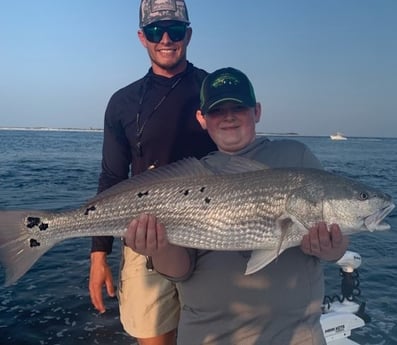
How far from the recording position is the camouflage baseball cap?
458cm

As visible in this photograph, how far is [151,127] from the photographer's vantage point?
187 inches

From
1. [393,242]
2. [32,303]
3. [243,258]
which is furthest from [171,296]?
[393,242]

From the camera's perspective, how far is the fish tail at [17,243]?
3633 millimetres

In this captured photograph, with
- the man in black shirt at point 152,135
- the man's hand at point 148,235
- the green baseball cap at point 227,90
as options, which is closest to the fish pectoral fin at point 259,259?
the man's hand at point 148,235

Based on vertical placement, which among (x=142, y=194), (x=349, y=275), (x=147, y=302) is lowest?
(x=349, y=275)

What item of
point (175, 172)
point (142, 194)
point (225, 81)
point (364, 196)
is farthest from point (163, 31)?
point (364, 196)

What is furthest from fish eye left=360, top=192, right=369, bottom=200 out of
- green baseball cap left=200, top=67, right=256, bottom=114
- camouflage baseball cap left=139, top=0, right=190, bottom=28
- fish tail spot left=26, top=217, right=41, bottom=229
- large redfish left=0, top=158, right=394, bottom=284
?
fish tail spot left=26, top=217, right=41, bottom=229

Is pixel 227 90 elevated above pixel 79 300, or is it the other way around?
pixel 227 90

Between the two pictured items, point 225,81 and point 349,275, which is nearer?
point 225,81

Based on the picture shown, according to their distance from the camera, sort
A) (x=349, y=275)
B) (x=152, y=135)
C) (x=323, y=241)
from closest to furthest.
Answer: (x=323, y=241) → (x=152, y=135) → (x=349, y=275)

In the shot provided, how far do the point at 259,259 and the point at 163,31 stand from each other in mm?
2697

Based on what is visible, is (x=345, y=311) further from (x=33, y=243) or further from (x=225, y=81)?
(x=33, y=243)

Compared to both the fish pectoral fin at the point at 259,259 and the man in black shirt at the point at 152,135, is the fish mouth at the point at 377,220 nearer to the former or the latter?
the fish pectoral fin at the point at 259,259

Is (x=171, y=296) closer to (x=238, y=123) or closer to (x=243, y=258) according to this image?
(x=243, y=258)
